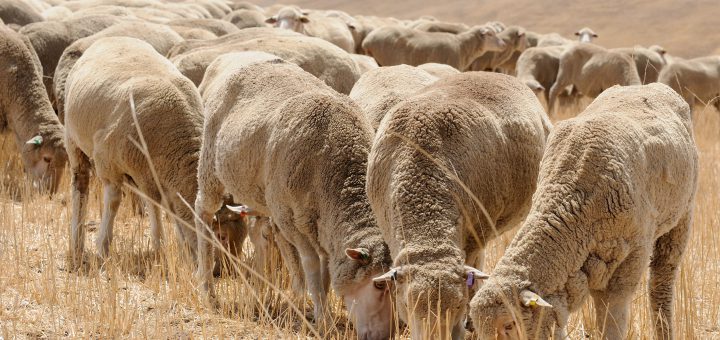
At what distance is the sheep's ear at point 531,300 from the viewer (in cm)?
391

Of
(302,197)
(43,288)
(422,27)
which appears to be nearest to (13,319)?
(43,288)

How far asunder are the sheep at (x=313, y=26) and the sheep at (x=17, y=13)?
403 cm

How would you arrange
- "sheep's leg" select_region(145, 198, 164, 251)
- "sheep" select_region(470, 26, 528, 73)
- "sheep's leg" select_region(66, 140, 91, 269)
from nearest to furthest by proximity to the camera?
"sheep's leg" select_region(66, 140, 91, 269) → "sheep's leg" select_region(145, 198, 164, 251) → "sheep" select_region(470, 26, 528, 73)

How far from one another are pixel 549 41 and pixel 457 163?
20960 mm

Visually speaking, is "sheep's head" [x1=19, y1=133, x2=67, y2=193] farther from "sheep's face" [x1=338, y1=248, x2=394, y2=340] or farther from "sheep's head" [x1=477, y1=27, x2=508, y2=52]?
"sheep's head" [x1=477, y1=27, x2=508, y2=52]

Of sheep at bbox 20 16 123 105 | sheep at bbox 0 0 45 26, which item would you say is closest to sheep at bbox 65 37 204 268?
sheep at bbox 20 16 123 105

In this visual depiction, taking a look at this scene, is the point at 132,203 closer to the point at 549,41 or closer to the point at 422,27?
the point at 422,27

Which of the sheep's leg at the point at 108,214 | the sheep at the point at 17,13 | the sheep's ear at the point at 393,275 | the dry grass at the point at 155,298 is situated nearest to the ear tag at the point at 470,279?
the sheep's ear at the point at 393,275

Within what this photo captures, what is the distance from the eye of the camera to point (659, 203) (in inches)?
174

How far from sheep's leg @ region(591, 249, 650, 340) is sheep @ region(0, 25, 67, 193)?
6.21m

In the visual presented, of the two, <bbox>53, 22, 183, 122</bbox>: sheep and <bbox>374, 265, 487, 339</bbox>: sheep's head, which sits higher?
<bbox>374, 265, 487, 339</bbox>: sheep's head

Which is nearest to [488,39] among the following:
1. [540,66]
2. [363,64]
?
[540,66]

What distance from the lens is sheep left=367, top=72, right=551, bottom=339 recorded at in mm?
4434

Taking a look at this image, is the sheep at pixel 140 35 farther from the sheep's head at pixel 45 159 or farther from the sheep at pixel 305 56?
the sheep at pixel 305 56
